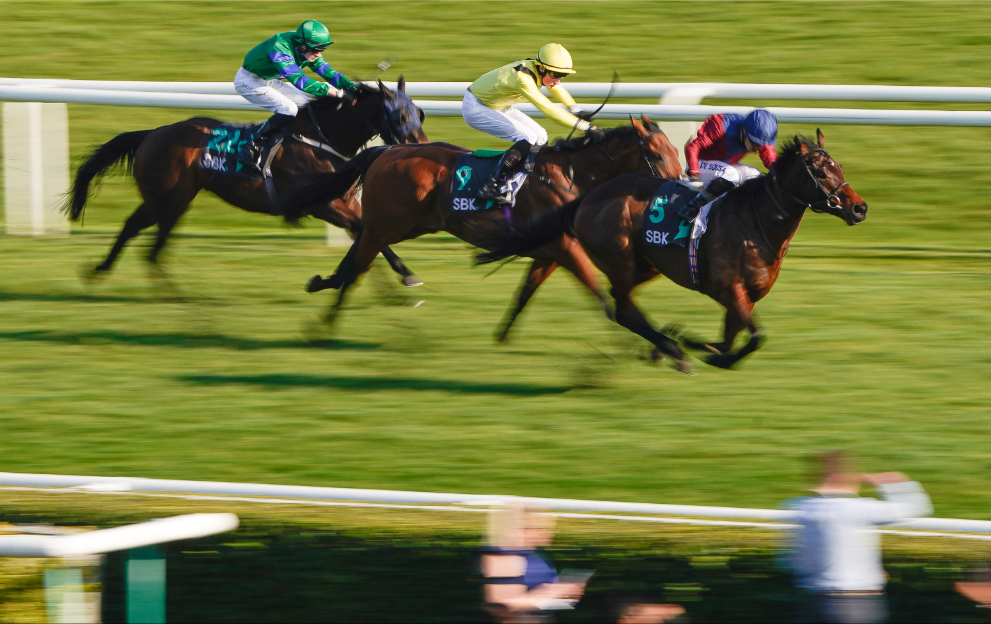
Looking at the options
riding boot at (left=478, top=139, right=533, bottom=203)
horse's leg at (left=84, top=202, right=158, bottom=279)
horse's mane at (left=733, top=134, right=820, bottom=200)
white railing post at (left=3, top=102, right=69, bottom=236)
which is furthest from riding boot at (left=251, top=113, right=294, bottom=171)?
horse's mane at (left=733, top=134, right=820, bottom=200)

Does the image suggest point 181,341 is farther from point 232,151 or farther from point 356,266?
point 232,151

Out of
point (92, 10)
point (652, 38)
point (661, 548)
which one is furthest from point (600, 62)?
point (661, 548)

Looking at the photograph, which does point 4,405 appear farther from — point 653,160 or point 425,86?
point 425,86

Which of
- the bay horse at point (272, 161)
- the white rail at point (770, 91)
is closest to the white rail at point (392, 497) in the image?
the bay horse at point (272, 161)

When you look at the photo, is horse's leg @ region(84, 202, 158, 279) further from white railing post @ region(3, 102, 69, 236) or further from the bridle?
the bridle

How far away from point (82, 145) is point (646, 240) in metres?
8.32

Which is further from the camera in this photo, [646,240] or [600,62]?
[600,62]

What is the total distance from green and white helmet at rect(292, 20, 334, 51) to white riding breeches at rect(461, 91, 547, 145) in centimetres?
122

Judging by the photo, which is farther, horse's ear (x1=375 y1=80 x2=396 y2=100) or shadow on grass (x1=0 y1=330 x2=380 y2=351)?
horse's ear (x1=375 y1=80 x2=396 y2=100)

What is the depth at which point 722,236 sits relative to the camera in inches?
248

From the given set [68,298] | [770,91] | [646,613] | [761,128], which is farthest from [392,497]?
[770,91]

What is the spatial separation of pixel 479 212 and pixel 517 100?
73 cm

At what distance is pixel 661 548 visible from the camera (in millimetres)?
3428

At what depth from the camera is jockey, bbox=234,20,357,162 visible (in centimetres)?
834
